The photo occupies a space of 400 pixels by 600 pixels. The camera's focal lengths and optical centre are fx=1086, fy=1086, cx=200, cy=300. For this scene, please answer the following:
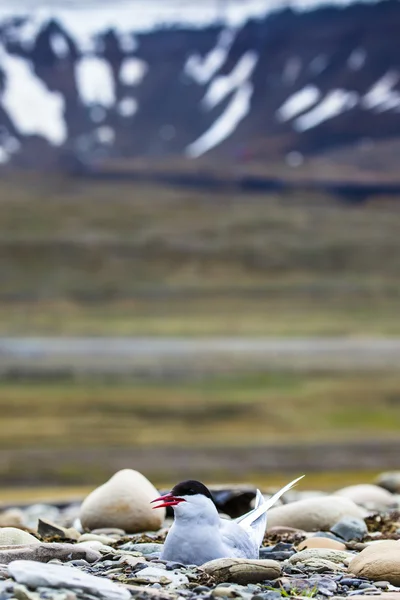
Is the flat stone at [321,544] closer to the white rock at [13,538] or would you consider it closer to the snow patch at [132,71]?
the white rock at [13,538]

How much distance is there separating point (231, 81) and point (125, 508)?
155163mm

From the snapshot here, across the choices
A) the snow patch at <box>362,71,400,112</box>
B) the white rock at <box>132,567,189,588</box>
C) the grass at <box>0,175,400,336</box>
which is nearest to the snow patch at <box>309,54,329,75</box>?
the snow patch at <box>362,71,400,112</box>

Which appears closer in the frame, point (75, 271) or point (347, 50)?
point (75, 271)

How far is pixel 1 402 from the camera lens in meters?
21.5

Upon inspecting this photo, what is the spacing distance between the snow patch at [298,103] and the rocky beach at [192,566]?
12604cm

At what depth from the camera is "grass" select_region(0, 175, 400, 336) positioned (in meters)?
52.8

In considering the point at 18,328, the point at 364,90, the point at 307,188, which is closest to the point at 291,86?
the point at 364,90

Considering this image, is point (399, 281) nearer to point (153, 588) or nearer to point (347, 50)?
point (153, 588)

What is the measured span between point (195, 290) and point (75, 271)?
743cm

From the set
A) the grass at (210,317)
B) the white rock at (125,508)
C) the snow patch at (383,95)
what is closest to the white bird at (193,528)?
the white rock at (125,508)

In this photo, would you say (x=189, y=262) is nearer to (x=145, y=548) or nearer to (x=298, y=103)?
(x=145, y=548)

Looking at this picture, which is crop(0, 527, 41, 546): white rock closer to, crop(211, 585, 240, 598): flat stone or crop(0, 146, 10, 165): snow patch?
crop(211, 585, 240, 598): flat stone

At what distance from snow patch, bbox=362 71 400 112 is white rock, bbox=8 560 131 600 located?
12148 centimetres

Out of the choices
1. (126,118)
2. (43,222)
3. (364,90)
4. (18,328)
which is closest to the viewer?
(18,328)
